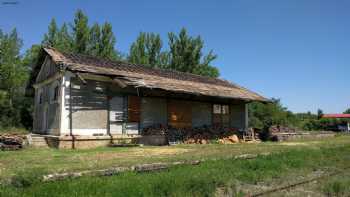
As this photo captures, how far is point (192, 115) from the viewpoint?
1978cm

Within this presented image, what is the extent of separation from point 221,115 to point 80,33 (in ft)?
67.3

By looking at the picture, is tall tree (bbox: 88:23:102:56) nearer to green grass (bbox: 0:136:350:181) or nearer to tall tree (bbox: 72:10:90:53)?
tall tree (bbox: 72:10:90:53)

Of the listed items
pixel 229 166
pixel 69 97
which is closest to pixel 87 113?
pixel 69 97

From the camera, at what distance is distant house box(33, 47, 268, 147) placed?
15.0 metres

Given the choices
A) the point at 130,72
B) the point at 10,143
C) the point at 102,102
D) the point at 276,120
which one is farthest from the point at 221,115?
the point at 276,120

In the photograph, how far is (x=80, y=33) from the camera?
35125 millimetres

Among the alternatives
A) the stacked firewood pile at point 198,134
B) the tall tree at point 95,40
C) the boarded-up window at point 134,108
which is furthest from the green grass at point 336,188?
the tall tree at point 95,40

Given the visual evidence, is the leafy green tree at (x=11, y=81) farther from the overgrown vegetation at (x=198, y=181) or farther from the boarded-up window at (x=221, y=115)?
the overgrown vegetation at (x=198, y=181)

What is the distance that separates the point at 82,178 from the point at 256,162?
5.08m

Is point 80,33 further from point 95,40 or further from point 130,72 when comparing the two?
point 130,72

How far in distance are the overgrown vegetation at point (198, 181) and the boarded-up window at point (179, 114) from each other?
29.3 feet

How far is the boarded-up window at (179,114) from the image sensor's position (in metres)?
18.7

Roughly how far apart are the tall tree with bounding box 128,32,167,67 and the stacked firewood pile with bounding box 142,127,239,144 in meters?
22.3

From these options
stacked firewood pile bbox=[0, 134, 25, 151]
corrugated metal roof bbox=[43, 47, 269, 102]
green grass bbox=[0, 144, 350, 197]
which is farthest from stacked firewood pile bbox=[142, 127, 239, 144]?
green grass bbox=[0, 144, 350, 197]
